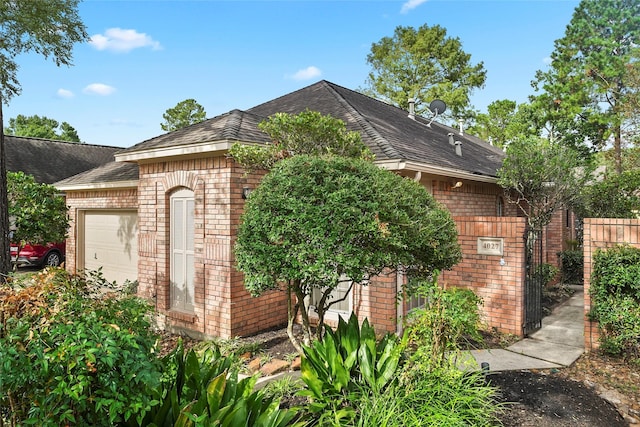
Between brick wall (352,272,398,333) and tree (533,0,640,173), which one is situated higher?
tree (533,0,640,173)

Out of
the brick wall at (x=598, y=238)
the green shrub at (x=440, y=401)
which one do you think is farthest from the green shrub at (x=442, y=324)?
the brick wall at (x=598, y=238)

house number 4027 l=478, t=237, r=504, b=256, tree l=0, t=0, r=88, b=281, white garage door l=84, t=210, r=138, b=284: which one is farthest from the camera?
white garage door l=84, t=210, r=138, b=284

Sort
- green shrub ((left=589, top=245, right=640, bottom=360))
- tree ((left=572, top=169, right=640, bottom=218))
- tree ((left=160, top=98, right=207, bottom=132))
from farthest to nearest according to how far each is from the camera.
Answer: tree ((left=160, top=98, right=207, bottom=132))
tree ((left=572, top=169, right=640, bottom=218))
green shrub ((left=589, top=245, right=640, bottom=360))

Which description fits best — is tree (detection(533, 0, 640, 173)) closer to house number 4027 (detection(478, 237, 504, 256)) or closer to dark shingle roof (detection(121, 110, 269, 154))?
house number 4027 (detection(478, 237, 504, 256))

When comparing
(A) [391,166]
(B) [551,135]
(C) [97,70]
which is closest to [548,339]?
(A) [391,166]

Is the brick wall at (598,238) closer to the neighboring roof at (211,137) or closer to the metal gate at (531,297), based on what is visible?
the metal gate at (531,297)

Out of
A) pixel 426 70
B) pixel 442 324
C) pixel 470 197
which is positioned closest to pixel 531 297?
pixel 470 197

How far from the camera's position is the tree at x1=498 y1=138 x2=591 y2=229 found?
916cm

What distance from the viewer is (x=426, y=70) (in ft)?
88.9

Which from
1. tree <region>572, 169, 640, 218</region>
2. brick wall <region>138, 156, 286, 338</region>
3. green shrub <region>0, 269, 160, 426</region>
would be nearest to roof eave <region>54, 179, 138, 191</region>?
brick wall <region>138, 156, 286, 338</region>

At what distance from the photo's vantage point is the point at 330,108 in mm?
9977

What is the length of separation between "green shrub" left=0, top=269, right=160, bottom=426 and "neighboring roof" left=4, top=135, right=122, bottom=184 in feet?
65.2

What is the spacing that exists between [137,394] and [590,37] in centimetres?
2663

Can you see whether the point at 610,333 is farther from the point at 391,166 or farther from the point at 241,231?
the point at 241,231
